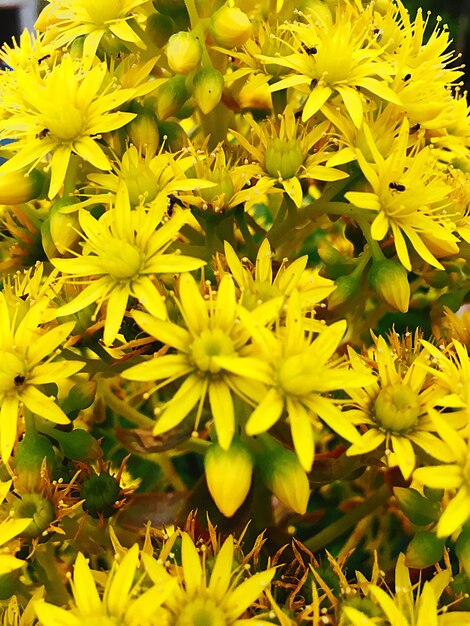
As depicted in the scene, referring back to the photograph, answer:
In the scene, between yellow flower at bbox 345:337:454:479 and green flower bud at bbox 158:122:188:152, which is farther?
green flower bud at bbox 158:122:188:152

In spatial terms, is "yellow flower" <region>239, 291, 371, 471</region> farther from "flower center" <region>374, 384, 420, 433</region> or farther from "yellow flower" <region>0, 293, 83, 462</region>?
"yellow flower" <region>0, 293, 83, 462</region>

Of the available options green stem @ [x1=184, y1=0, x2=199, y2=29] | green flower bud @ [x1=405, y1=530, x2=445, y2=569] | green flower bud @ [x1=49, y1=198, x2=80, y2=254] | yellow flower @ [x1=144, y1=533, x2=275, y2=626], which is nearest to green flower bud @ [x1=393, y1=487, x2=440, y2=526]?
green flower bud @ [x1=405, y1=530, x2=445, y2=569]

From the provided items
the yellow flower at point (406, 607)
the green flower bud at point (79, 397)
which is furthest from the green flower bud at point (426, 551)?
the green flower bud at point (79, 397)

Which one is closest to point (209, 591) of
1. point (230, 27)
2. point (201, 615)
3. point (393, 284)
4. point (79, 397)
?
point (201, 615)

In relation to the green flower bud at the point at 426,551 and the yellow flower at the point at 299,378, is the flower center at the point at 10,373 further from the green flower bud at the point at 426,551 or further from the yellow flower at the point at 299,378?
the green flower bud at the point at 426,551

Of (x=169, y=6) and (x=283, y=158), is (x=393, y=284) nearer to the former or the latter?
(x=283, y=158)

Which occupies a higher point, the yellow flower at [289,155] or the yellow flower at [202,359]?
the yellow flower at [289,155]
